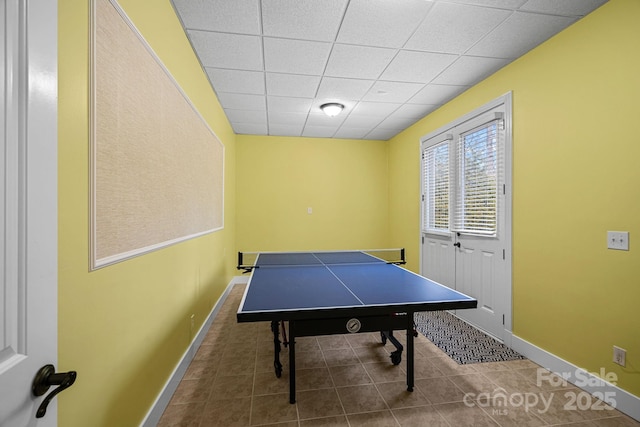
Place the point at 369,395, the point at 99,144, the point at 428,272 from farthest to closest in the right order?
the point at 428,272 < the point at 369,395 < the point at 99,144

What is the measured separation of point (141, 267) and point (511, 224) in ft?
9.81

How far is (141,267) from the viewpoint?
1.49 m

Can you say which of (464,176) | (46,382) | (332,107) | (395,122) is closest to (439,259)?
(464,176)

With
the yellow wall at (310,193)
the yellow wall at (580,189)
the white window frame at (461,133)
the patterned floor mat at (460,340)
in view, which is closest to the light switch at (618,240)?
the yellow wall at (580,189)

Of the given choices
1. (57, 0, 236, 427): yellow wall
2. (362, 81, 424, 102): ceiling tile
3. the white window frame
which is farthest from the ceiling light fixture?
(57, 0, 236, 427): yellow wall

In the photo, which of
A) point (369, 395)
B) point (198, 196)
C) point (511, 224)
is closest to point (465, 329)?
point (511, 224)

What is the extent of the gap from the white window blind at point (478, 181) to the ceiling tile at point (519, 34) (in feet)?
2.16

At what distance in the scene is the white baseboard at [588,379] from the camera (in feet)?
5.66

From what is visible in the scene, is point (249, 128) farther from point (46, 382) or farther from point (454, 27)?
point (46, 382)

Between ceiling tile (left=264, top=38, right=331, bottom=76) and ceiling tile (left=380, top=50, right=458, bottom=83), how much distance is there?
674mm

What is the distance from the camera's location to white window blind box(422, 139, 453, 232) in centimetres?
362

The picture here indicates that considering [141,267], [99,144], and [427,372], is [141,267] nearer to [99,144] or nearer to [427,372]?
[99,144]

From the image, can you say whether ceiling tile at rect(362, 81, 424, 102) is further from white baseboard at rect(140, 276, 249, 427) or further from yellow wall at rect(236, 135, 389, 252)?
white baseboard at rect(140, 276, 249, 427)

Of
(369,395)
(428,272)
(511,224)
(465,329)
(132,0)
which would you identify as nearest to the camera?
(132,0)
